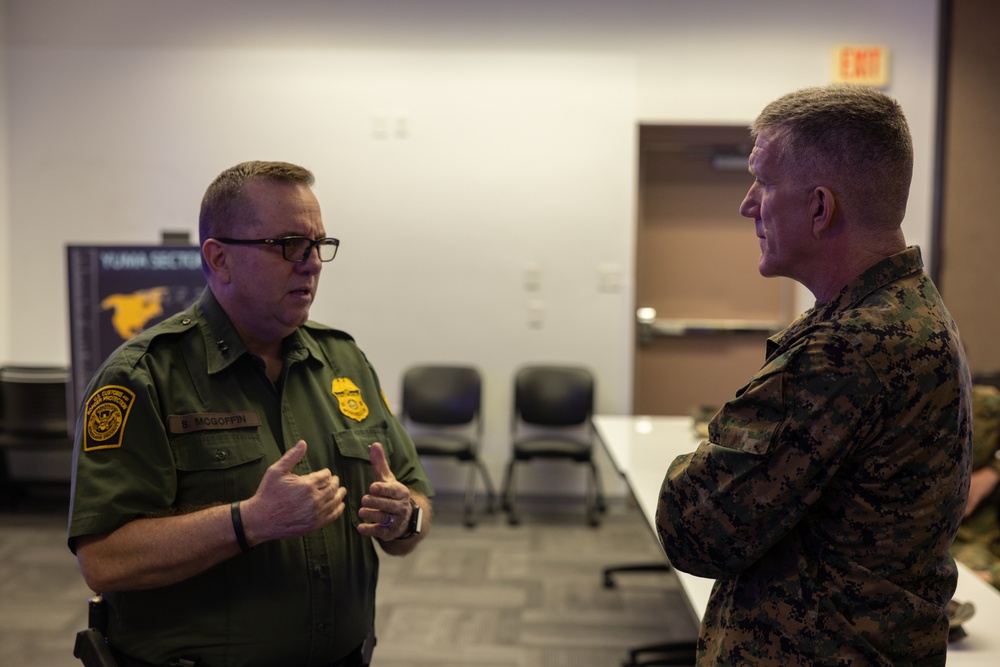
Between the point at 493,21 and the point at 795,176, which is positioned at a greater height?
the point at 493,21

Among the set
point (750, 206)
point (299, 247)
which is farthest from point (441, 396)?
Result: point (750, 206)

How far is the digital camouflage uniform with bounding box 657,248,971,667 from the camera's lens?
105 centimetres

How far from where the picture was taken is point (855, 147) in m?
1.08

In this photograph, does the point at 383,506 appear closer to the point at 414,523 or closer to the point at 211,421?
the point at 414,523

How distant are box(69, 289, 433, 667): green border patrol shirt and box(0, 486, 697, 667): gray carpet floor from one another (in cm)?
185

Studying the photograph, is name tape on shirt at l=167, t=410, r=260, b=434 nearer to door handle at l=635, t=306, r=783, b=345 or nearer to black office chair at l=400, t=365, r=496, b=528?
black office chair at l=400, t=365, r=496, b=528

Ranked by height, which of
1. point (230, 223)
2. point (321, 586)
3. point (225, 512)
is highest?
point (230, 223)

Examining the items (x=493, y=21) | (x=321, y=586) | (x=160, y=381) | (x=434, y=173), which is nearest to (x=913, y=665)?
(x=321, y=586)

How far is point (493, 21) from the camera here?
17.6 ft

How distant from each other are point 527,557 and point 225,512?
3.35 m

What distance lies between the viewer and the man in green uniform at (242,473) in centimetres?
135

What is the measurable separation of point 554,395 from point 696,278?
1.30m

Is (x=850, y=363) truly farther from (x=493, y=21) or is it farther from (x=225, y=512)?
(x=493, y=21)

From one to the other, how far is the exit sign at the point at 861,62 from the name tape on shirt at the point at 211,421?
4.93 m
